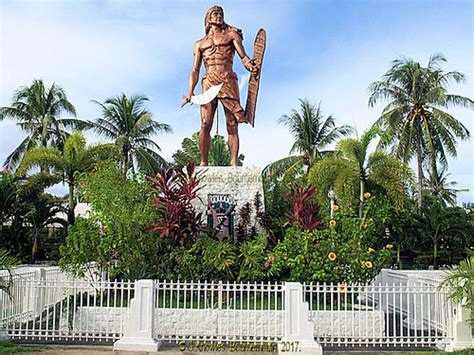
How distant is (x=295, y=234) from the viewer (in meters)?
10.1

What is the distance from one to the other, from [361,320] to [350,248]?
143cm

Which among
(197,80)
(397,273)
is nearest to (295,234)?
(397,273)

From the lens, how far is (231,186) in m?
11.8

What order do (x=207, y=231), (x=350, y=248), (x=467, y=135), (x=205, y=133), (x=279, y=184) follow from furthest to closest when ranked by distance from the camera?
(x=467, y=135), (x=279, y=184), (x=205, y=133), (x=207, y=231), (x=350, y=248)

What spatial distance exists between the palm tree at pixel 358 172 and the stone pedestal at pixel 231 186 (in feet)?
16.7

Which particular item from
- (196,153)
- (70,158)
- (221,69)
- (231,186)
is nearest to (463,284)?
(231,186)

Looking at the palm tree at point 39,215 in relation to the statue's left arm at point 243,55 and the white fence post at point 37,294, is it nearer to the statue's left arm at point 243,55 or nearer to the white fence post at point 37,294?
the white fence post at point 37,294

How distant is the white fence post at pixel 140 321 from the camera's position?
7891 millimetres

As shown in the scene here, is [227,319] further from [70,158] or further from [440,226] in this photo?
[440,226]

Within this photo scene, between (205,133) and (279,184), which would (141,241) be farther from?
(279,184)

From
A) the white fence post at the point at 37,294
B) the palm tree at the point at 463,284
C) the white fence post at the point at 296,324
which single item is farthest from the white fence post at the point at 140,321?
the palm tree at the point at 463,284

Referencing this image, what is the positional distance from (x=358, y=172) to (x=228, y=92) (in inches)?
255

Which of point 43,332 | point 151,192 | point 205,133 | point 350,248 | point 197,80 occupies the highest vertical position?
point 197,80

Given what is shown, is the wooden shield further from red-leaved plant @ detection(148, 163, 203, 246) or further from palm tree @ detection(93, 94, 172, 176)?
palm tree @ detection(93, 94, 172, 176)
